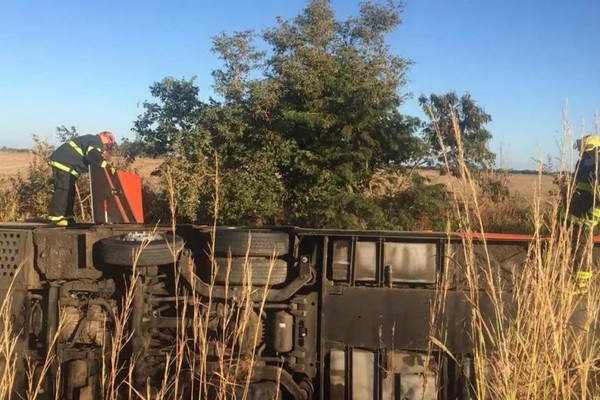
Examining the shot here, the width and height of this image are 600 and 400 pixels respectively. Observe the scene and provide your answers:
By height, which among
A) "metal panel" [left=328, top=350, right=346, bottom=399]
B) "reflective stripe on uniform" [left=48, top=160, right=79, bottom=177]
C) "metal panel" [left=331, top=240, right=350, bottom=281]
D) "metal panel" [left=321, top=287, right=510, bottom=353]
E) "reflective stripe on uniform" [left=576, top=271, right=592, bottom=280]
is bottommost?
"metal panel" [left=328, top=350, right=346, bottom=399]

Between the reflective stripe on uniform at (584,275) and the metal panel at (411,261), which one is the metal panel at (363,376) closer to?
the metal panel at (411,261)

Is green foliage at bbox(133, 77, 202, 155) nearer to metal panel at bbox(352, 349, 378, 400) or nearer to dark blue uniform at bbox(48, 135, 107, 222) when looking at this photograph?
dark blue uniform at bbox(48, 135, 107, 222)

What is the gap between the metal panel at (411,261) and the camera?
482 cm

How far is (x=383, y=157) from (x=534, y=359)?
31.6 feet

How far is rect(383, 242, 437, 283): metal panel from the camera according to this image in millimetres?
4820

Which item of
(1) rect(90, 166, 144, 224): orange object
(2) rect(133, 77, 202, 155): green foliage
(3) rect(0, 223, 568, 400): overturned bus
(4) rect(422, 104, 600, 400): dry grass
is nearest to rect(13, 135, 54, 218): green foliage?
(2) rect(133, 77, 202, 155): green foliage

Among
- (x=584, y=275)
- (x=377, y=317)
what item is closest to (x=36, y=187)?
(x=377, y=317)

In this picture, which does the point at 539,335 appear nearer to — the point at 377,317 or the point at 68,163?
the point at 377,317

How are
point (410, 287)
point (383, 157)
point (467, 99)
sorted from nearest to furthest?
point (410, 287), point (383, 157), point (467, 99)

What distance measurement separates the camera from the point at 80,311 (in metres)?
5.15

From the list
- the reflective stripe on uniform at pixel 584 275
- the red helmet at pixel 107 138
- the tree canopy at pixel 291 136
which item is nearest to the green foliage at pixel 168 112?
the tree canopy at pixel 291 136

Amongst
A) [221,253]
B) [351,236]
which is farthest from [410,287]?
[221,253]

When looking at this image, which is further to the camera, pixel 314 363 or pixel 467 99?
pixel 467 99

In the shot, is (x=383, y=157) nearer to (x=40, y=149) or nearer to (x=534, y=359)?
(x=40, y=149)
